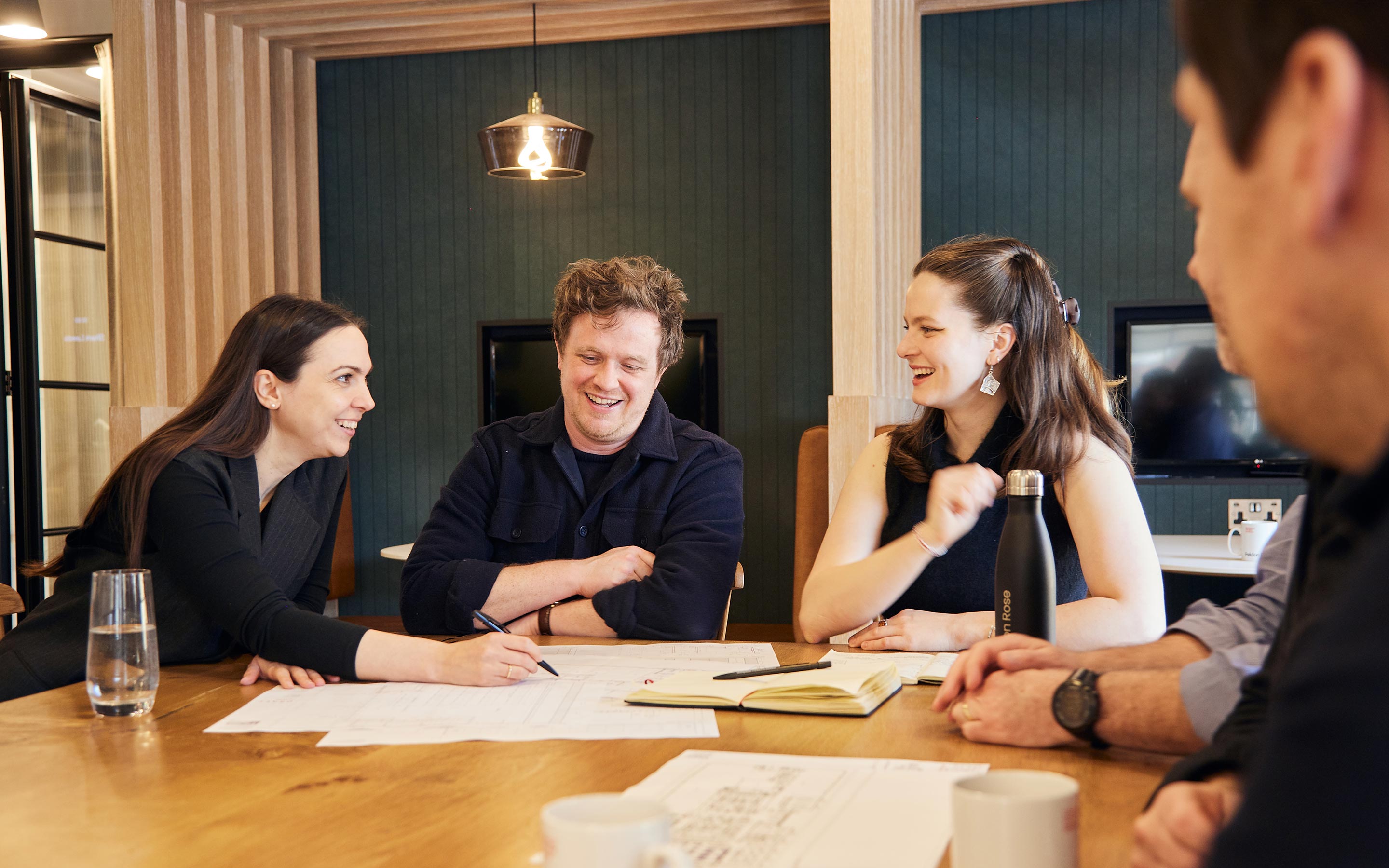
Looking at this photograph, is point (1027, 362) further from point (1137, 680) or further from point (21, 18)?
point (21, 18)

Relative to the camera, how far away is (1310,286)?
1.50ft

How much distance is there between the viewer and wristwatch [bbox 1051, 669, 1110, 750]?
111 cm

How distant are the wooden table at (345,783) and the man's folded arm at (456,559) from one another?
2.35 ft

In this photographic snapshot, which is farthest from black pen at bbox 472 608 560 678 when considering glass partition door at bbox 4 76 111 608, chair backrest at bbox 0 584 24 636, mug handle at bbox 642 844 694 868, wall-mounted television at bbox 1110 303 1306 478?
glass partition door at bbox 4 76 111 608

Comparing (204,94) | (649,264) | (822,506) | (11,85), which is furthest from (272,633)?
(11,85)

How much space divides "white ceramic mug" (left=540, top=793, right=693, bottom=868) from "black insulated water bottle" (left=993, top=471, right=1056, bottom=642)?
2.50 feet

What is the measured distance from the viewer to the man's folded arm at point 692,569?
6.48 ft

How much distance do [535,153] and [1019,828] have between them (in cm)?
436

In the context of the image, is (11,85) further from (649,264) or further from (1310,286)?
(1310,286)

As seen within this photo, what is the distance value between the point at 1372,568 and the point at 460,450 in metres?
5.73

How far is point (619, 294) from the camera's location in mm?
2295

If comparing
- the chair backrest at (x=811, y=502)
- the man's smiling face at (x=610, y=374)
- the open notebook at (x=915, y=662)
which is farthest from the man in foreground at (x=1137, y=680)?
the chair backrest at (x=811, y=502)

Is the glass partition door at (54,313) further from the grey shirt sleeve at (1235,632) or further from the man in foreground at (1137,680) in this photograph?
the grey shirt sleeve at (1235,632)

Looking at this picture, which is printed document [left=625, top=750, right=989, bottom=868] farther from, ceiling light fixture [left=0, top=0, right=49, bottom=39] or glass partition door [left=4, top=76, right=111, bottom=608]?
glass partition door [left=4, top=76, right=111, bottom=608]
